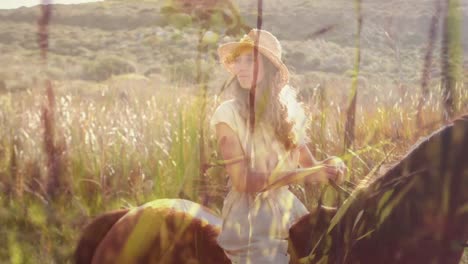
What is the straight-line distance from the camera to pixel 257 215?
116 inches

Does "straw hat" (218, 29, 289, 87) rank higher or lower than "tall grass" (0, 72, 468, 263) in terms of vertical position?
higher

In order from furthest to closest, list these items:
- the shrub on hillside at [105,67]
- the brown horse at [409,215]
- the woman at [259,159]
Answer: the shrub on hillside at [105,67], the woman at [259,159], the brown horse at [409,215]

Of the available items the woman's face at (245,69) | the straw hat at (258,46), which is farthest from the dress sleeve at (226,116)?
the straw hat at (258,46)

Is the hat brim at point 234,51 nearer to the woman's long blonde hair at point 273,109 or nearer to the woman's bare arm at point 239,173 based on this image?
the woman's long blonde hair at point 273,109

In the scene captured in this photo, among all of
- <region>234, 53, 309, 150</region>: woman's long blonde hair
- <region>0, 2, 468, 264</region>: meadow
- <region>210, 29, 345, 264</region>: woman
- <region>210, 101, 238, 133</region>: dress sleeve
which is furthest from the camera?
<region>0, 2, 468, 264</region>: meadow

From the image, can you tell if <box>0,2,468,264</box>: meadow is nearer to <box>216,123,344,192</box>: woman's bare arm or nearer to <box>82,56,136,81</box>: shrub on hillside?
<box>216,123,344,192</box>: woman's bare arm

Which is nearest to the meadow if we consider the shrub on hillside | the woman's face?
the woman's face

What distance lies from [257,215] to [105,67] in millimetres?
33907

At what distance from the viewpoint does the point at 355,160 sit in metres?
5.95

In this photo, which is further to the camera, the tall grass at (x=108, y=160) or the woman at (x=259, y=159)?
the tall grass at (x=108, y=160)

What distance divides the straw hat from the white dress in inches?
9.5

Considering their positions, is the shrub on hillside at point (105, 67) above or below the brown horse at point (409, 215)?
below

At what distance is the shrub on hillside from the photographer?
35094 millimetres

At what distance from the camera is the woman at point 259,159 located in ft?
9.45
